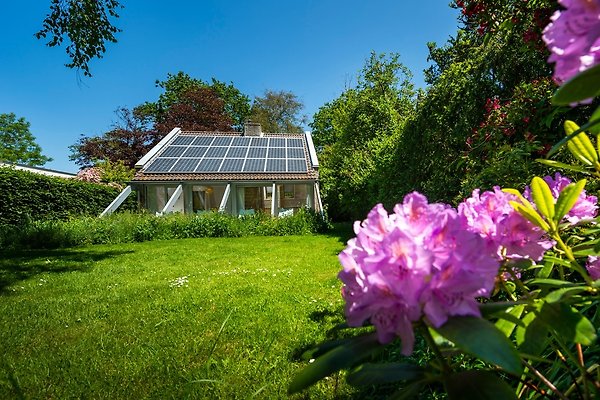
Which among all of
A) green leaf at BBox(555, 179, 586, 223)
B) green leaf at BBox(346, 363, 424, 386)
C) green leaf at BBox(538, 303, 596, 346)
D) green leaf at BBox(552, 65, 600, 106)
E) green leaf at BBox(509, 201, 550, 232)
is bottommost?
green leaf at BBox(346, 363, 424, 386)

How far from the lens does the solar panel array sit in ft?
45.6

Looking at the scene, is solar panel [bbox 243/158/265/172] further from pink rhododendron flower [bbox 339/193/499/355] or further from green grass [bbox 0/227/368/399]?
pink rhododendron flower [bbox 339/193/499/355]

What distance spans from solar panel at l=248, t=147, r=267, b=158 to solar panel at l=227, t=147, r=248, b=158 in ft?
0.87

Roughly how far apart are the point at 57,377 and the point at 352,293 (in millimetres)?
2799

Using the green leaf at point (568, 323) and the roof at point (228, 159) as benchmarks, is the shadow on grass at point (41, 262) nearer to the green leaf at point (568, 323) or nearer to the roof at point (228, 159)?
the roof at point (228, 159)

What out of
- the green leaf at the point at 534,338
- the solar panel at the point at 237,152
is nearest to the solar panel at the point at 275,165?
the solar panel at the point at 237,152

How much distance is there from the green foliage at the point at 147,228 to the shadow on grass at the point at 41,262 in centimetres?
105

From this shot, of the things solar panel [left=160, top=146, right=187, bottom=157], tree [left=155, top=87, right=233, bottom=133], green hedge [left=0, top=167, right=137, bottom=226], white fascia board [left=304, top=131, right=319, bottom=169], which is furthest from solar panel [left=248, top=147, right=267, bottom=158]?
tree [left=155, top=87, right=233, bottom=133]

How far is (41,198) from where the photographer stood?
10.7 meters

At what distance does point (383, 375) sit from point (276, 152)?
15.5 meters

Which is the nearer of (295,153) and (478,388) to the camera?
(478,388)

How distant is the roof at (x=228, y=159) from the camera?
527 inches

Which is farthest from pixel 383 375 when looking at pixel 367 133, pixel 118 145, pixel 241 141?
pixel 118 145

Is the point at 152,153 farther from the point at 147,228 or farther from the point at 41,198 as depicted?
the point at 147,228
